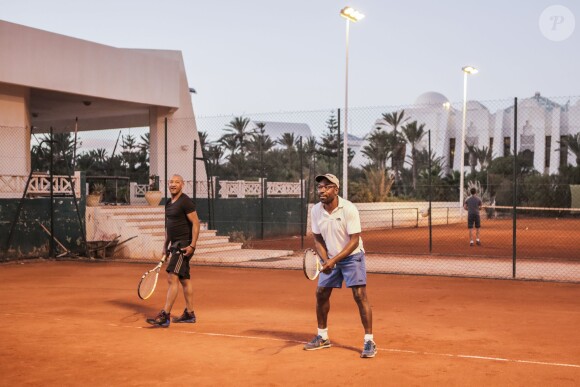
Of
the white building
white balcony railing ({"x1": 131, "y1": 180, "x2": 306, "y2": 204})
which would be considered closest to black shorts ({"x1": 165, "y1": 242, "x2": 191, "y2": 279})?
white balcony railing ({"x1": 131, "y1": 180, "x2": 306, "y2": 204})

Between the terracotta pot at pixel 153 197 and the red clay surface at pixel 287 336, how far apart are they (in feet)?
27.3

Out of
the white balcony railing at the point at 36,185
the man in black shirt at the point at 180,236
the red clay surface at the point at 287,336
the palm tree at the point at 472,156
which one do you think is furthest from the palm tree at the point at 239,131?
the man in black shirt at the point at 180,236

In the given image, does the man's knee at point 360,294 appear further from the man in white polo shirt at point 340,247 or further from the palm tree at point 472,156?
the palm tree at point 472,156

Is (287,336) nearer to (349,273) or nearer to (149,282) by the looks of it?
(349,273)

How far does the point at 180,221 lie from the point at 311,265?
7.59ft

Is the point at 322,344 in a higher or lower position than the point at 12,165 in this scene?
lower

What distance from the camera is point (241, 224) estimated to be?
24812mm

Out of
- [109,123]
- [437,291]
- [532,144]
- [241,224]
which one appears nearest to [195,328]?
[437,291]

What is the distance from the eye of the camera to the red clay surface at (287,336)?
6387 millimetres

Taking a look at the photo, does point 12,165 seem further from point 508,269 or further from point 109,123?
point 508,269

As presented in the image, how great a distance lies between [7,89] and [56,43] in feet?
6.73

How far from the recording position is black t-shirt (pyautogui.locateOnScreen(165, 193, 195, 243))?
8953 mm

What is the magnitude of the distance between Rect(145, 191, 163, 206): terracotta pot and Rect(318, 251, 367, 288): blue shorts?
15.1 metres

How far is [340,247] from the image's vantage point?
23.2 feet
